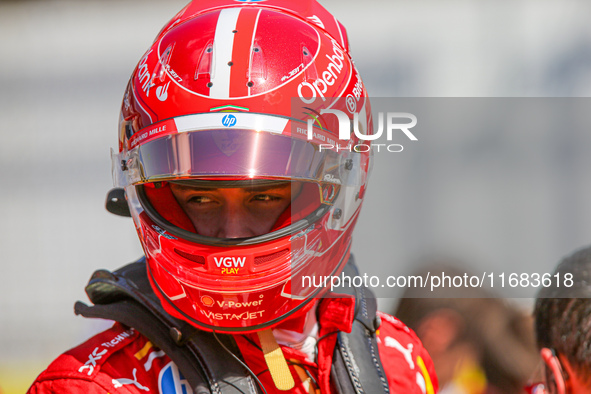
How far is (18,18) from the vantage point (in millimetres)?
3596

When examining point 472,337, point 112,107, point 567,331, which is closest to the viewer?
point 567,331

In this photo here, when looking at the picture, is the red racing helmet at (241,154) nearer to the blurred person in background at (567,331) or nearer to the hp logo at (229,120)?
the hp logo at (229,120)

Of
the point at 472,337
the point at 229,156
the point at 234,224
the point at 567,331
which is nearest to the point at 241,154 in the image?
the point at 229,156

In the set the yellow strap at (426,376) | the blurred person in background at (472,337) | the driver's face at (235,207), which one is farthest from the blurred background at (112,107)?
the driver's face at (235,207)

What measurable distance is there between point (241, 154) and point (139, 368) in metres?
0.44

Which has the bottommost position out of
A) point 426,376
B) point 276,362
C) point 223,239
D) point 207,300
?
point 426,376

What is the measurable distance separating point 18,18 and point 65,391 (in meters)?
3.37

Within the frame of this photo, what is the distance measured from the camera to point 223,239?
0.99 metres

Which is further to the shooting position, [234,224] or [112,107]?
[112,107]

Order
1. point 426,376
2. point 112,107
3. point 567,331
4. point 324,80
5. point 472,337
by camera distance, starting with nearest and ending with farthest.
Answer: point 567,331, point 324,80, point 426,376, point 472,337, point 112,107

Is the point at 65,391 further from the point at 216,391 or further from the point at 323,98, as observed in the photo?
the point at 323,98

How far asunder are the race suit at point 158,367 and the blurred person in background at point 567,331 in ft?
0.91

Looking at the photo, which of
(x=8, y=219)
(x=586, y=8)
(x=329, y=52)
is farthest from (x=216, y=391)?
(x=586, y=8)

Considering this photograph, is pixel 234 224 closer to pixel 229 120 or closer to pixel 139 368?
pixel 229 120
